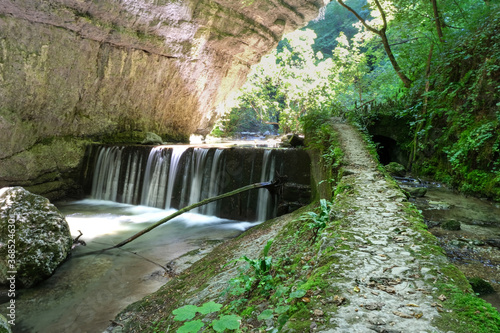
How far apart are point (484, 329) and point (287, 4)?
52.3 feet

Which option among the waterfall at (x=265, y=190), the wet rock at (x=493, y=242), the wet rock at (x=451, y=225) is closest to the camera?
the wet rock at (x=493, y=242)

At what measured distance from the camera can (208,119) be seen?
18.6 metres

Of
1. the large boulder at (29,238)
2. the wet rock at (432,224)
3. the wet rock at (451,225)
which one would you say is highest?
the wet rock at (451,225)

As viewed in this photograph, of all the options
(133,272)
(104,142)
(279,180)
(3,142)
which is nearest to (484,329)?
(133,272)

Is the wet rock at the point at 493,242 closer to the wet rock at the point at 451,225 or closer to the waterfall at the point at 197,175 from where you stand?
the wet rock at the point at 451,225

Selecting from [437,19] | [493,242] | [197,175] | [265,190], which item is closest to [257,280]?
[493,242]

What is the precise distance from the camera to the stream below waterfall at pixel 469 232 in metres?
3.22

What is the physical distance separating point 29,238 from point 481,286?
20.8 feet

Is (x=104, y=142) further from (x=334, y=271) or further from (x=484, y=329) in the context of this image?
(x=484, y=329)

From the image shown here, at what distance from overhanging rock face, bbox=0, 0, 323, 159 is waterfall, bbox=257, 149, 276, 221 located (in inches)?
312

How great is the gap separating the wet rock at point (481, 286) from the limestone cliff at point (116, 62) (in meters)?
12.4

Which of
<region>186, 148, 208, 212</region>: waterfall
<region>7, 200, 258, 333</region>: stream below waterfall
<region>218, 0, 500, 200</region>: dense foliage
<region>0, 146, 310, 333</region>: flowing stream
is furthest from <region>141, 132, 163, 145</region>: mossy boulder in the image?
<region>218, 0, 500, 200</region>: dense foliage

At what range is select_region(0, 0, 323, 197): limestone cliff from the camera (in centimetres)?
962

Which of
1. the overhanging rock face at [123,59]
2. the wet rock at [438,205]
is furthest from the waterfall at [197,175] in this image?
the wet rock at [438,205]
